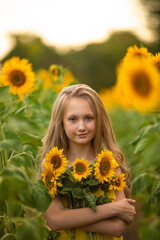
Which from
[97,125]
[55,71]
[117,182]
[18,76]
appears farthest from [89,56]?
[117,182]

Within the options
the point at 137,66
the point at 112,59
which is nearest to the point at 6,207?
the point at 137,66

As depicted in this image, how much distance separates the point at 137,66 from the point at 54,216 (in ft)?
2.91

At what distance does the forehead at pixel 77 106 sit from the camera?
2.20 metres

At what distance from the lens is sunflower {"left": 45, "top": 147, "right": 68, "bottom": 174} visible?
196 cm

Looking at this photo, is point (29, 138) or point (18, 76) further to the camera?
point (18, 76)

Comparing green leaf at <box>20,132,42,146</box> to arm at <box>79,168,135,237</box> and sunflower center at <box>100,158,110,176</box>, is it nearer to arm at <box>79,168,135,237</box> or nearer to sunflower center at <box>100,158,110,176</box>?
sunflower center at <box>100,158,110,176</box>

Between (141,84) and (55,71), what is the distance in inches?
88.0

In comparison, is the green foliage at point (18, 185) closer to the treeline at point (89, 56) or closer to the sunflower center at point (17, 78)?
the sunflower center at point (17, 78)

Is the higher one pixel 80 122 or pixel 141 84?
pixel 141 84

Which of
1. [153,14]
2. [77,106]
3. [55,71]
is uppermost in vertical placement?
[153,14]

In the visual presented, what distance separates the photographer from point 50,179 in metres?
2.00

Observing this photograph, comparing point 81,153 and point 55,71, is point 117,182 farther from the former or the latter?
point 55,71

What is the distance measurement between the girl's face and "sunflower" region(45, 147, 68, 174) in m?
0.22

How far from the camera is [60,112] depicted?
7.56 feet
